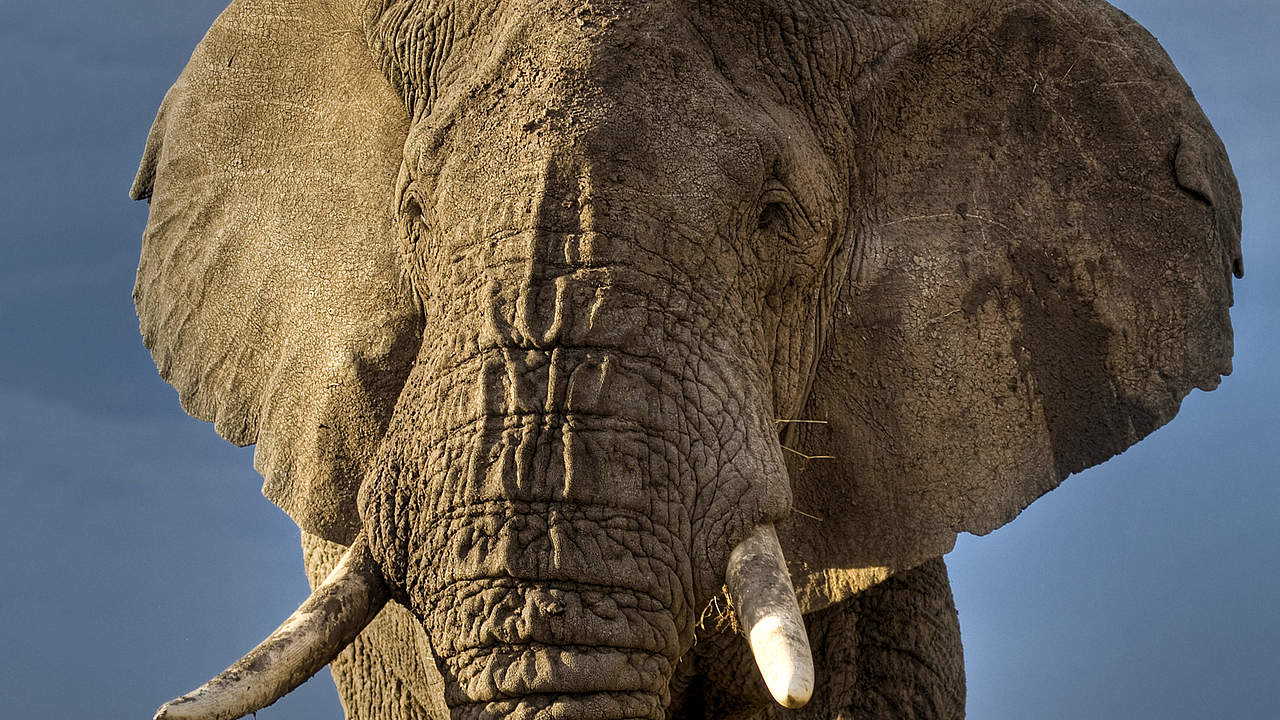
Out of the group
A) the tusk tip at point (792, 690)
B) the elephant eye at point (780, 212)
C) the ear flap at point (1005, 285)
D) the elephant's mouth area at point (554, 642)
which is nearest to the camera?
the tusk tip at point (792, 690)

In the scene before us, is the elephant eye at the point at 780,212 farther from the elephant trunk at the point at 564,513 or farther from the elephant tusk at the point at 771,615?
the elephant tusk at the point at 771,615

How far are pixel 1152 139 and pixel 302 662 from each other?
8.87 feet

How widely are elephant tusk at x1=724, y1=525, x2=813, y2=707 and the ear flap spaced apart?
2.80 feet

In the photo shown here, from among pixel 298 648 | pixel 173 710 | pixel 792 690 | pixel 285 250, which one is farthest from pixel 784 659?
pixel 285 250

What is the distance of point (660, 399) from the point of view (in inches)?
145

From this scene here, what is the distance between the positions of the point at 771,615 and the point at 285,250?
2154 millimetres

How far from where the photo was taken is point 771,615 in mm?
3410

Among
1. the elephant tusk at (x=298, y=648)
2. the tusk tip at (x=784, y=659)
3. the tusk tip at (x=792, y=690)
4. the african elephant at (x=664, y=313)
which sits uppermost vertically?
the african elephant at (x=664, y=313)

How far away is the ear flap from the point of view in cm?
449

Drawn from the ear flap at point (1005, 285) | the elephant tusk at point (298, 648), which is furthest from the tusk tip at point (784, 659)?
the ear flap at point (1005, 285)

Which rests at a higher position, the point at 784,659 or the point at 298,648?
the point at 298,648

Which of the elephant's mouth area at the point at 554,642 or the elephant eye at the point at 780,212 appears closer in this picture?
the elephant's mouth area at the point at 554,642

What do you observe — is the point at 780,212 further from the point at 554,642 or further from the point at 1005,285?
the point at 554,642

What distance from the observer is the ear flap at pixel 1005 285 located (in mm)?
4492
